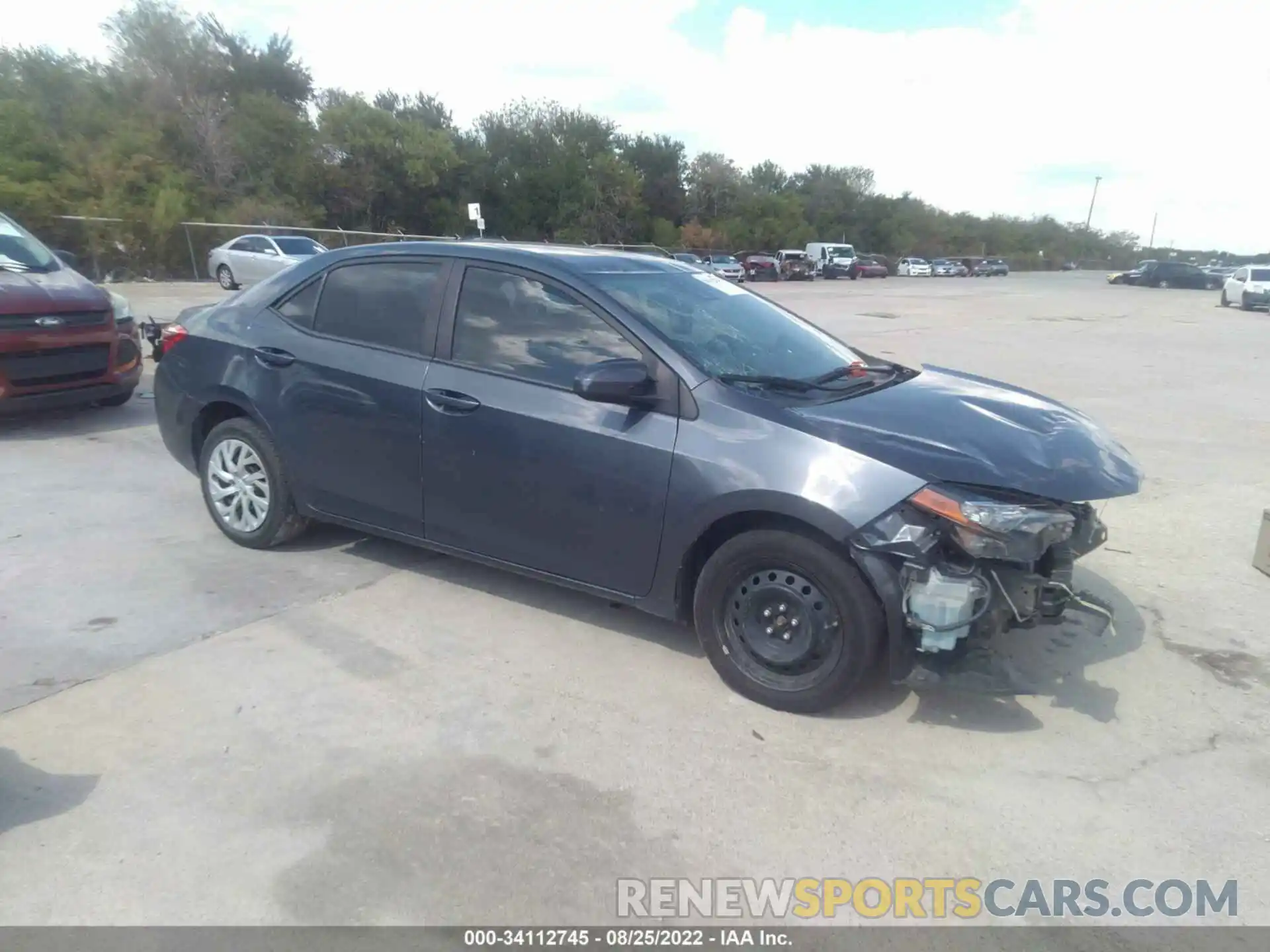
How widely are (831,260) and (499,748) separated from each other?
5096 centimetres

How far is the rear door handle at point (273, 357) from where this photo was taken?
495cm

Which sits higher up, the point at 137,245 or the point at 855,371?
the point at 855,371

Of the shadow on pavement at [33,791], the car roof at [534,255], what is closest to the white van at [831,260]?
the car roof at [534,255]

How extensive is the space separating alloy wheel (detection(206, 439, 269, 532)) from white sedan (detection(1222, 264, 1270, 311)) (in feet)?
115

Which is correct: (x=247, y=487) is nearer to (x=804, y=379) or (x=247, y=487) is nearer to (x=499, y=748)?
(x=499, y=748)

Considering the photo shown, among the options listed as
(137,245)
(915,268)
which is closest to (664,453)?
(137,245)

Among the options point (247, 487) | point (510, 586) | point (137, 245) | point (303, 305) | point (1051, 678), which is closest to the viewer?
point (1051, 678)

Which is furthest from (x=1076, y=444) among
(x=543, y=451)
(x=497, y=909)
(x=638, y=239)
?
(x=638, y=239)

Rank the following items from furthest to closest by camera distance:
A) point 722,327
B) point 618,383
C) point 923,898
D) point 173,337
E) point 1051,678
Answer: point 173,337
point 722,327
point 1051,678
point 618,383
point 923,898

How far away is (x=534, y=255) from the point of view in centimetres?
444

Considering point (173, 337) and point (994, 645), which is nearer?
point (994, 645)

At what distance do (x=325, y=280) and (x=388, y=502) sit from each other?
4.23 ft

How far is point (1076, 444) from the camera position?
3941 mm

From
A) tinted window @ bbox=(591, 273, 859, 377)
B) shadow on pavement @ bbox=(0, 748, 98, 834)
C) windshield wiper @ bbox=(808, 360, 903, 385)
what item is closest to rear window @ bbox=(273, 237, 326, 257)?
tinted window @ bbox=(591, 273, 859, 377)
